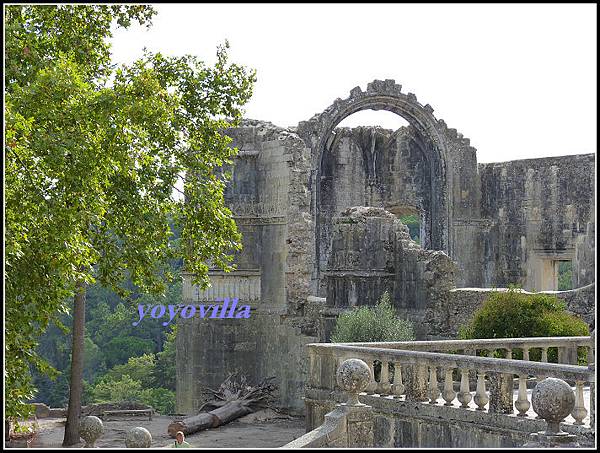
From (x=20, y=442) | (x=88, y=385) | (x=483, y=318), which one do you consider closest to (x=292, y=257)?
(x=483, y=318)

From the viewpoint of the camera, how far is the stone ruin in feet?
68.1

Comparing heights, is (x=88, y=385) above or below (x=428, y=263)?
below

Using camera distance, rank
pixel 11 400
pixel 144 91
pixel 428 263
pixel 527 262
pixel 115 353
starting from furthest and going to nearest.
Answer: pixel 115 353, pixel 527 262, pixel 428 263, pixel 144 91, pixel 11 400

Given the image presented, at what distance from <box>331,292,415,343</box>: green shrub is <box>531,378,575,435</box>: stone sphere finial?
360 inches

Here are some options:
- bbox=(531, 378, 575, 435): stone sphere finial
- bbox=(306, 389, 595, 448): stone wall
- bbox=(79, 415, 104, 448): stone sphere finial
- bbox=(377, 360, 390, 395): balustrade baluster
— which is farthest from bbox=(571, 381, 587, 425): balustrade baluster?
bbox=(79, 415, 104, 448): stone sphere finial

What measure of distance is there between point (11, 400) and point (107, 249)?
146 inches

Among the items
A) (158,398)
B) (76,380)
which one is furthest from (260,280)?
(158,398)

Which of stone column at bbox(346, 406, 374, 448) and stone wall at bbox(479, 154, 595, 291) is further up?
stone wall at bbox(479, 154, 595, 291)

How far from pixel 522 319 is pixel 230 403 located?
18.4 feet

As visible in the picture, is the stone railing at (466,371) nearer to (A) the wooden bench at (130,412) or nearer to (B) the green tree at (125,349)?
(A) the wooden bench at (130,412)

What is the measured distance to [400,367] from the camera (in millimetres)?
12070

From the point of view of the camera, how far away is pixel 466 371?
11.1 metres

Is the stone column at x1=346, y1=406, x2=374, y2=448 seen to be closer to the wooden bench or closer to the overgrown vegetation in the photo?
the wooden bench

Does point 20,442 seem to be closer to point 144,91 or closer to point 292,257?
point 144,91
